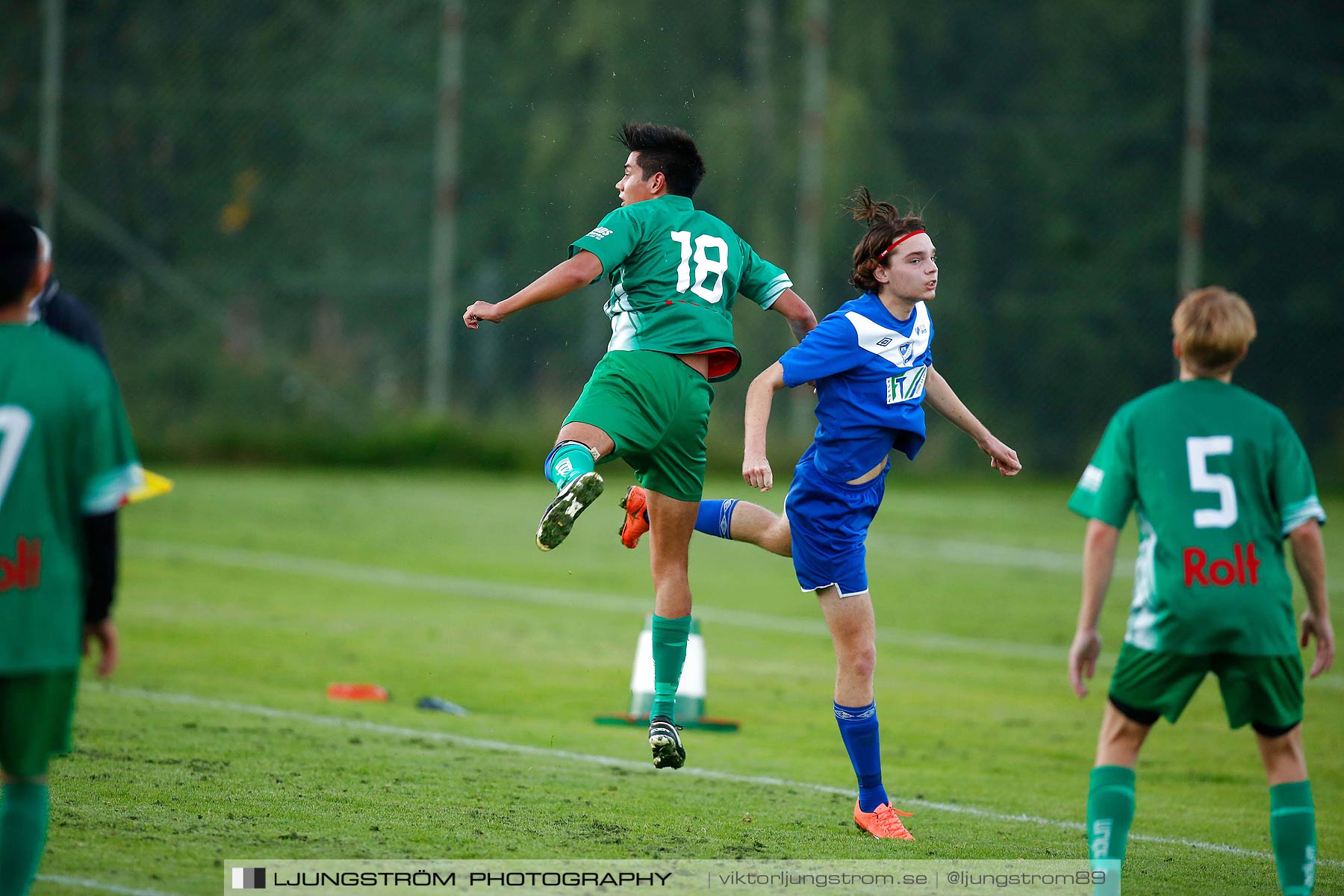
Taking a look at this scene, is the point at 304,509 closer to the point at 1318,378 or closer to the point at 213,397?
the point at 213,397

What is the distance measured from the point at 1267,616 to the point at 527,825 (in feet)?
8.81

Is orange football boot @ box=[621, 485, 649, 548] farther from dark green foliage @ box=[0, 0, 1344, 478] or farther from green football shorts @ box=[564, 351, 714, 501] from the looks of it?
dark green foliage @ box=[0, 0, 1344, 478]

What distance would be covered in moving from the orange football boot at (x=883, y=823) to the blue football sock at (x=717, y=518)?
4.29 ft

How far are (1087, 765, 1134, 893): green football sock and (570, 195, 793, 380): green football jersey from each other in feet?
7.94

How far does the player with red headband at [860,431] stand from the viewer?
5.97 m

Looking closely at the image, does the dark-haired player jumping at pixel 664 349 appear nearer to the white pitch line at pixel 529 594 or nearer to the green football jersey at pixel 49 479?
the green football jersey at pixel 49 479

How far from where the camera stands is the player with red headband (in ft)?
19.6

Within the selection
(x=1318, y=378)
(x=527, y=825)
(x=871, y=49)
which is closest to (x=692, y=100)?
(x=871, y=49)

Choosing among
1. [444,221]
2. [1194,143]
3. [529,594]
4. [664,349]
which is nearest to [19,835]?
[664,349]

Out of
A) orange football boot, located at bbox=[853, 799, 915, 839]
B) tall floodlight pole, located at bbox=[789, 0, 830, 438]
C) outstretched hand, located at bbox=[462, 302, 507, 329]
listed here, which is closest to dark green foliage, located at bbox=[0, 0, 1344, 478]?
tall floodlight pole, located at bbox=[789, 0, 830, 438]

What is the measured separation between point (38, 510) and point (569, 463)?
98.6 inches

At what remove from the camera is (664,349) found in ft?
21.1

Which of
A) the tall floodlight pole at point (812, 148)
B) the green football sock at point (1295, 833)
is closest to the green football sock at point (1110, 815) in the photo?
the green football sock at point (1295, 833)

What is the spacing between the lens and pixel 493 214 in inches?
808
